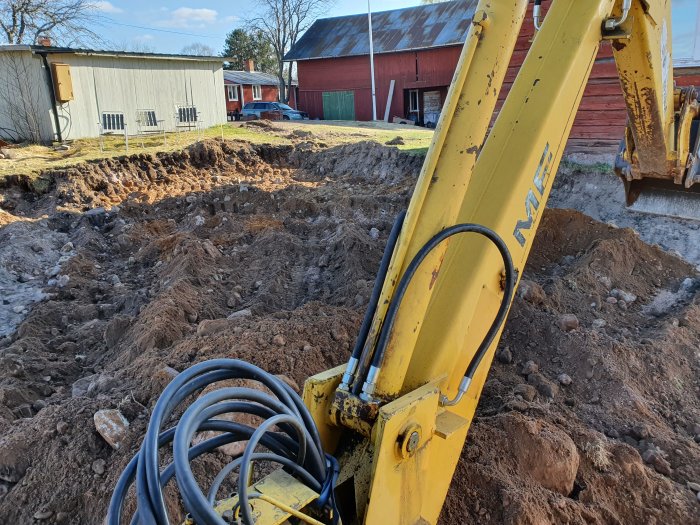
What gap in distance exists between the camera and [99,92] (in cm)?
1777

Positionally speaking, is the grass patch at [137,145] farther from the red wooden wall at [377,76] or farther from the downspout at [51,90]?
the red wooden wall at [377,76]

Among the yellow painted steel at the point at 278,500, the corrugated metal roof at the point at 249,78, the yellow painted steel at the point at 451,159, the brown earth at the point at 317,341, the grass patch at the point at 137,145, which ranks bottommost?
the brown earth at the point at 317,341

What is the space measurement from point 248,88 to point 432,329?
1609 inches

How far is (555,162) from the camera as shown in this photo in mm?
2436

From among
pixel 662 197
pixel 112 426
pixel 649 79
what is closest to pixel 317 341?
pixel 112 426

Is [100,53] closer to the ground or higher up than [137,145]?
higher up

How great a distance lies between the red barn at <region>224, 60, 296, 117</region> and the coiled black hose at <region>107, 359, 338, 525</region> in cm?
3770

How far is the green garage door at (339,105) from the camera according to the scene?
98.7 feet

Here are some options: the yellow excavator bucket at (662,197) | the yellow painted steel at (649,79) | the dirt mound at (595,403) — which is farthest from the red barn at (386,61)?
the yellow painted steel at (649,79)

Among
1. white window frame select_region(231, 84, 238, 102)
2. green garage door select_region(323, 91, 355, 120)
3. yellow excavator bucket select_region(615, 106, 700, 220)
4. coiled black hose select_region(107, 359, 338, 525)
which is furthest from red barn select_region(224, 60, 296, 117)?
coiled black hose select_region(107, 359, 338, 525)

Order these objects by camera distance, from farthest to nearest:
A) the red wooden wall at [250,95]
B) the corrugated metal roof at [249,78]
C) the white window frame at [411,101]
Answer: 1. the red wooden wall at [250,95]
2. the corrugated metal roof at [249,78]
3. the white window frame at [411,101]

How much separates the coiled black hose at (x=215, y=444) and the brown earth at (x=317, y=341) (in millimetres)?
1264

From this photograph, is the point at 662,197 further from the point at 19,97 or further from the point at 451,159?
the point at 19,97

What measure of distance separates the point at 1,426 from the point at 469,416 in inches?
121
